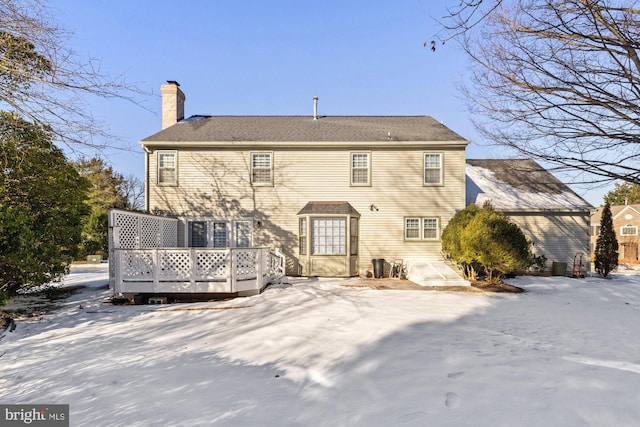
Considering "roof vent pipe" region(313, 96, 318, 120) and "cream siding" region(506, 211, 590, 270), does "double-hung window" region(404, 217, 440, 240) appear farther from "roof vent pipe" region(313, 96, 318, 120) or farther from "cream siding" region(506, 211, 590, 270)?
"roof vent pipe" region(313, 96, 318, 120)

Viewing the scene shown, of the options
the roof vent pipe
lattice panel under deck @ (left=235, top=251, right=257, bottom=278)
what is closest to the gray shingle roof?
the roof vent pipe

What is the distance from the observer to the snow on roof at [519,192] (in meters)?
14.9

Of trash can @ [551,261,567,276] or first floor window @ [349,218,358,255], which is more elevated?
first floor window @ [349,218,358,255]

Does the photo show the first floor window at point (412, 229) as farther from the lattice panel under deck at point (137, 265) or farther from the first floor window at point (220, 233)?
the lattice panel under deck at point (137, 265)

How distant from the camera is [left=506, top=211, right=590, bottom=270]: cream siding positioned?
1486 cm

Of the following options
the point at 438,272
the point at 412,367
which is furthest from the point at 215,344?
the point at 438,272

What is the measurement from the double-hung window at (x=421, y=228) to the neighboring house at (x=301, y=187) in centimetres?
4

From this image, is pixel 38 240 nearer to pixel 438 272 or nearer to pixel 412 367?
pixel 412 367

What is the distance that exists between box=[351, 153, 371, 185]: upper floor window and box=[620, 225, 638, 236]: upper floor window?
41.9 meters

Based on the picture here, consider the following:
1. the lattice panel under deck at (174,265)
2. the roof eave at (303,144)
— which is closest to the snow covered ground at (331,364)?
the lattice panel under deck at (174,265)

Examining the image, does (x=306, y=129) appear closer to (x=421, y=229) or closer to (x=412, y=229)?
(x=412, y=229)

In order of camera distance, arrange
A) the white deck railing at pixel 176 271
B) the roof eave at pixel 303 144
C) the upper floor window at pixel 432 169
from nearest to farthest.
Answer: the white deck railing at pixel 176 271
the roof eave at pixel 303 144
the upper floor window at pixel 432 169

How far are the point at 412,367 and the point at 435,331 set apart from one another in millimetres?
1956

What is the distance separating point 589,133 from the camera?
5875 millimetres
